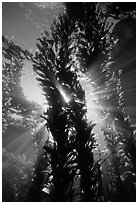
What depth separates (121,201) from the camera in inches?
171

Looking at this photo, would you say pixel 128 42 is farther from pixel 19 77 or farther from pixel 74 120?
pixel 74 120

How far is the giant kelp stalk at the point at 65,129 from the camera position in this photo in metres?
2.73

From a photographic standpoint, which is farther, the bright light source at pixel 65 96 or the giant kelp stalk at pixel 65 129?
the bright light source at pixel 65 96

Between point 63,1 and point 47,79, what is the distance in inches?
161

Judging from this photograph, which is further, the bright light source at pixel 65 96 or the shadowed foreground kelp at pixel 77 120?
the bright light source at pixel 65 96

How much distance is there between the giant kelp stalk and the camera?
273 cm

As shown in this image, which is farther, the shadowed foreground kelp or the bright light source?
the bright light source

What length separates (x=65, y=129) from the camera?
3096mm

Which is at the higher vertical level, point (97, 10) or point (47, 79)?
point (97, 10)

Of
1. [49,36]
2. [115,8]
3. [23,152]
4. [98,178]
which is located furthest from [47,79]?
[23,152]

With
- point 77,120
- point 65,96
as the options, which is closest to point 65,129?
point 77,120

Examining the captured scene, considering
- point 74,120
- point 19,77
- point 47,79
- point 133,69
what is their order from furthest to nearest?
1. point 133,69
2. point 19,77
3. point 47,79
4. point 74,120

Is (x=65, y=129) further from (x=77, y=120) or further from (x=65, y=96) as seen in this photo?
(x=65, y=96)

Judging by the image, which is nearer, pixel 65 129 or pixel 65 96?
pixel 65 129
